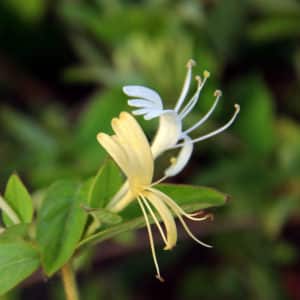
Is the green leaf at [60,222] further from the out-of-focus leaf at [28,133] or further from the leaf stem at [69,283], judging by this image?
the out-of-focus leaf at [28,133]

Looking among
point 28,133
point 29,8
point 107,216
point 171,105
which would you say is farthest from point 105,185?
point 29,8

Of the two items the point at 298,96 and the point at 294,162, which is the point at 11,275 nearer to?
the point at 294,162

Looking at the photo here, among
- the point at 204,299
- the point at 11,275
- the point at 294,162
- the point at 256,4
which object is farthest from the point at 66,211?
the point at 204,299

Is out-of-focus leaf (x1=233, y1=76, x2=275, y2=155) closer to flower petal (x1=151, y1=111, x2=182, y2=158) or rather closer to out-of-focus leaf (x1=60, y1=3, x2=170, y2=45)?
out-of-focus leaf (x1=60, y1=3, x2=170, y2=45)

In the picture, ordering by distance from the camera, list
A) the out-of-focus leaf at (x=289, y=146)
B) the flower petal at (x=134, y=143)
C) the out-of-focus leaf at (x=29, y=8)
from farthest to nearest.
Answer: the out-of-focus leaf at (x=29, y=8) → the out-of-focus leaf at (x=289, y=146) → the flower petal at (x=134, y=143)

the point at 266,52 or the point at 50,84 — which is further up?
the point at 50,84

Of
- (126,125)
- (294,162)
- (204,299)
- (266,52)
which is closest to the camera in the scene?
(126,125)

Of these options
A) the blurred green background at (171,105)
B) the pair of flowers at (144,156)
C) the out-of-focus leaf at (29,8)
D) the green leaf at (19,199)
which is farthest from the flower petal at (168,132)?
the out-of-focus leaf at (29,8)
